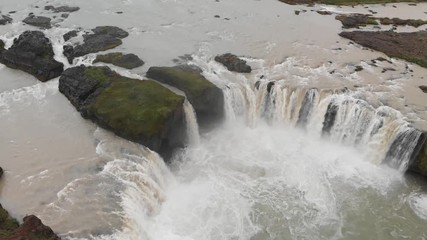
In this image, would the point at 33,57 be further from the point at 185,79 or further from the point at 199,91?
the point at 199,91

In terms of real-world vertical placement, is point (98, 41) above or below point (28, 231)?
above

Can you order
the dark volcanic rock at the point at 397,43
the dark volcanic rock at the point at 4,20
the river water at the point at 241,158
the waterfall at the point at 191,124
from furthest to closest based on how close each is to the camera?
1. the dark volcanic rock at the point at 4,20
2. the dark volcanic rock at the point at 397,43
3. the waterfall at the point at 191,124
4. the river water at the point at 241,158

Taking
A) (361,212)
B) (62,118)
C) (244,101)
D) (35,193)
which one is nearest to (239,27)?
(244,101)

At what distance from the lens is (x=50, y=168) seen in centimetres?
2612

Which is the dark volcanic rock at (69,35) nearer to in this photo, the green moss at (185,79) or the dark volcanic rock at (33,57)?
the dark volcanic rock at (33,57)

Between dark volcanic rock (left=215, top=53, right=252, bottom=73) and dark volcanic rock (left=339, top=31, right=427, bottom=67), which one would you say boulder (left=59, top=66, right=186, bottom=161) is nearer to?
dark volcanic rock (left=215, top=53, right=252, bottom=73)

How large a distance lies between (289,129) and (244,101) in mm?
4240

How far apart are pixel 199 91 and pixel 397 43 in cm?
2406

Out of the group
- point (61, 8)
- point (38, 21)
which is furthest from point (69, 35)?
point (61, 8)

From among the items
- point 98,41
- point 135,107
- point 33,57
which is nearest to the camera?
point 135,107

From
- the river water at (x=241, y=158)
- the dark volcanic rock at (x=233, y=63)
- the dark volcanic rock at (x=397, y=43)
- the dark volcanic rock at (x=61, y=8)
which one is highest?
the dark volcanic rock at (x=397, y=43)

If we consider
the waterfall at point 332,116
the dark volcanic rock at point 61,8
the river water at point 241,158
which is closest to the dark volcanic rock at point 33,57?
the river water at point 241,158

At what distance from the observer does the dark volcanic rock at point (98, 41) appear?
39.6 m

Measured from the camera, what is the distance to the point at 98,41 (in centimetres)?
4141
